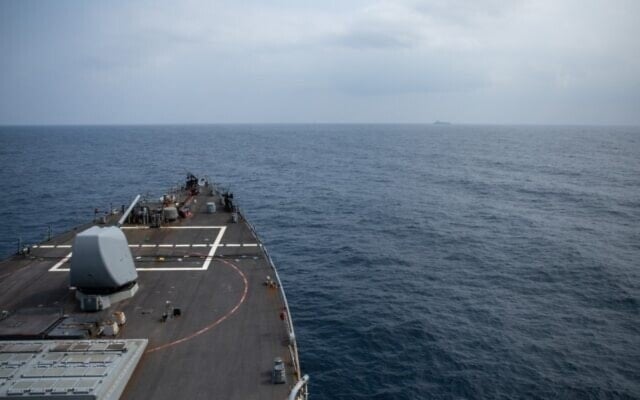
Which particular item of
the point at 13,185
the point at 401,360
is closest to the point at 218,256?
the point at 401,360

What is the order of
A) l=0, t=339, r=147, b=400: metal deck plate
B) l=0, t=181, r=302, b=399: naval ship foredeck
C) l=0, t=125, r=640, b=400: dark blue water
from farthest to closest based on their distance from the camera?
l=0, t=125, r=640, b=400: dark blue water
l=0, t=181, r=302, b=399: naval ship foredeck
l=0, t=339, r=147, b=400: metal deck plate

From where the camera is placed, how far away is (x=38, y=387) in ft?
57.3

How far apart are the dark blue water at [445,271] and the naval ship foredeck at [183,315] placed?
24.9ft

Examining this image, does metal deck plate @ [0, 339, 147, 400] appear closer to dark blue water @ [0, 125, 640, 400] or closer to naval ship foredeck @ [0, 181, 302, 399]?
naval ship foredeck @ [0, 181, 302, 399]

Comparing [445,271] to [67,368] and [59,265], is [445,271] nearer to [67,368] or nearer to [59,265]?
[59,265]

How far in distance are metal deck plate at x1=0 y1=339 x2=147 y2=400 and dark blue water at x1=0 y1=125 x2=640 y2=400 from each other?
13.8 m

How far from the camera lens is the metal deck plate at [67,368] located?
1725cm

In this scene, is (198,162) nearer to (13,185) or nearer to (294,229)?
(13,185)

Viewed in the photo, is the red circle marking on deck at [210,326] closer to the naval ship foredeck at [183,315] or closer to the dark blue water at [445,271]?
the naval ship foredeck at [183,315]

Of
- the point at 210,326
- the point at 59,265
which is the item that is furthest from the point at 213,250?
the point at 210,326

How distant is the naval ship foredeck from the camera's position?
65.4 ft

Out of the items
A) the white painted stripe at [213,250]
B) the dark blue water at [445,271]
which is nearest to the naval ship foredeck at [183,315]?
the white painted stripe at [213,250]

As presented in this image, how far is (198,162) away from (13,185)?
62.9 meters

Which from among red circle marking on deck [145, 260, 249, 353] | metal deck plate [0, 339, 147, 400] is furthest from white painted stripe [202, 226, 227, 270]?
metal deck plate [0, 339, 147, 400]
